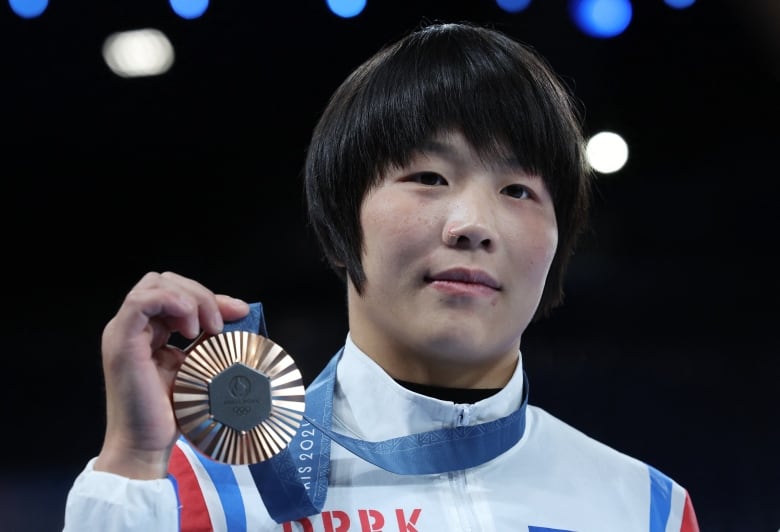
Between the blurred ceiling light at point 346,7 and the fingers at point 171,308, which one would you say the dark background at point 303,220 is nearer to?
the blurred ceiling light at point 346,7

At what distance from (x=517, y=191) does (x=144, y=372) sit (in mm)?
515

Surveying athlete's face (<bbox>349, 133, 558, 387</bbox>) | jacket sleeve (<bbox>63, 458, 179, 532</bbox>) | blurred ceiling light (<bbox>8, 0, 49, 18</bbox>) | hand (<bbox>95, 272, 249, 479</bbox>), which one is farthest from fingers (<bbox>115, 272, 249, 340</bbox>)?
blurred ceiling light (<bbox>8, 0, 49, 18</bbox>)

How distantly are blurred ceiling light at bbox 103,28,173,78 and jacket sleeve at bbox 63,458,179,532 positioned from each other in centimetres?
171

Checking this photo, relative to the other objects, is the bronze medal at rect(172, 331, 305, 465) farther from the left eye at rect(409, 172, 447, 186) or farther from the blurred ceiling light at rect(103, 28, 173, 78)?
the blurred ceiling light at rect(103, 28, 173, 78)

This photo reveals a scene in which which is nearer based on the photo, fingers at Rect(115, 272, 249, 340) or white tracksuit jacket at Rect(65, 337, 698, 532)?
fingers at Rect(115, 272, 249, 340)

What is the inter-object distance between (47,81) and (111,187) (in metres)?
0.33

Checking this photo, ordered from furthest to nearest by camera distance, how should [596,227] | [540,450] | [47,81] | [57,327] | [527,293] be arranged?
1. [596,227]
2. [57,327]
3. [47,81]
4. [540,450]
5. [527,293]

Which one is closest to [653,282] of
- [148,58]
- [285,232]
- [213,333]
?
[285,232]

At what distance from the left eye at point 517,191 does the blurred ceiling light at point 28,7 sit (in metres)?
1.57

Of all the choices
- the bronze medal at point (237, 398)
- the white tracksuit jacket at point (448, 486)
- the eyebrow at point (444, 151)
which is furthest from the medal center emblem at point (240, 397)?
the eyebrow at point (444, 151)

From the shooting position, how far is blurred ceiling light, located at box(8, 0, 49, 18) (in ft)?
7.56

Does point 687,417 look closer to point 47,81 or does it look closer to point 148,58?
point 148,58

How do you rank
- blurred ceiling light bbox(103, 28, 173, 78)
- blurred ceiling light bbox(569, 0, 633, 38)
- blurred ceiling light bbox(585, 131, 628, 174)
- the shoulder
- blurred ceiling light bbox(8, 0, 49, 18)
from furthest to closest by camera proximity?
blurred ceiling light bbox(585, 131, 628, 174)
blurred ceiling light bbox(569, 0, 633, 38)
blurred ceiling light bbox(103, 28, 173, 78)
blurred ceiling light bbox(8, 0, 49, 18)
the shoulder

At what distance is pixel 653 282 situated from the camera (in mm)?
2795
